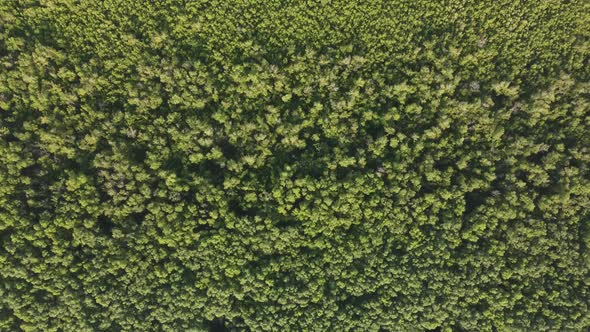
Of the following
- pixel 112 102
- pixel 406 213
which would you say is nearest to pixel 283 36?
pixel 112 102

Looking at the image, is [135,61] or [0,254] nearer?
[0,254]

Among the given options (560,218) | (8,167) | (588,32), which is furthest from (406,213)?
(8,167)

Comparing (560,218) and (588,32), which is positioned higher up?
(588,32)

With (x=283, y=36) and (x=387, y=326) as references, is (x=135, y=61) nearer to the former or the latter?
(x=283, y=36)

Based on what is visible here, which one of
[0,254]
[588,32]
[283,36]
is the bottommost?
[0,254]

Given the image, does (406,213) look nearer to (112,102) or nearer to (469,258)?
(469,258)

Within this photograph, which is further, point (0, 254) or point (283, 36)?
point (283, 36)
